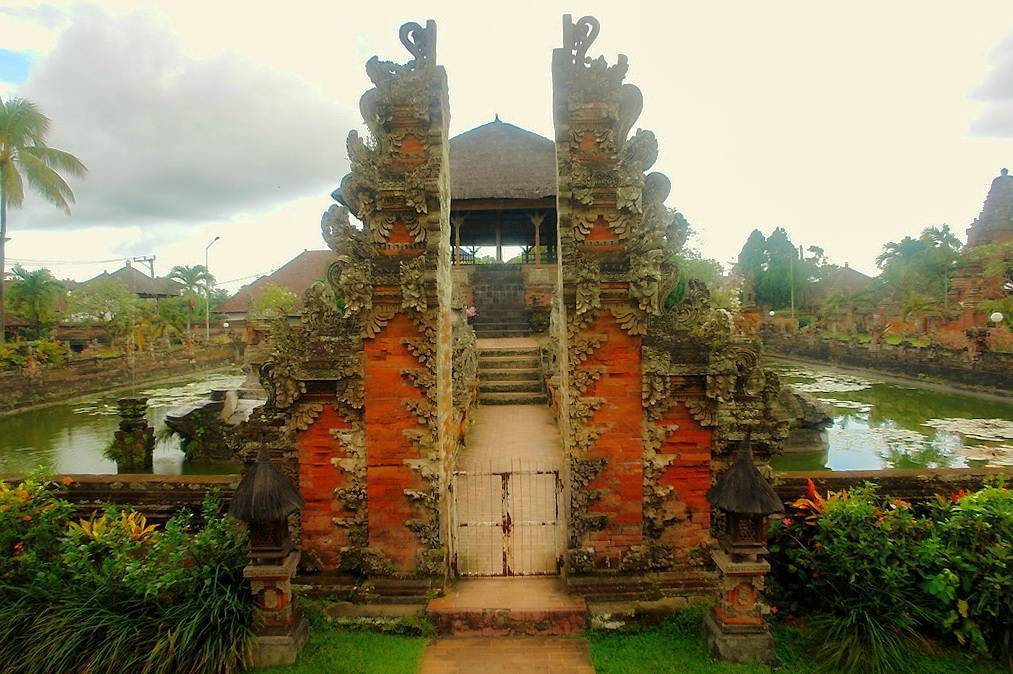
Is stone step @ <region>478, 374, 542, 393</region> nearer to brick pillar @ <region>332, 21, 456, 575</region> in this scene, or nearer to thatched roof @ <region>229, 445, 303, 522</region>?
brick pillar @ <region>332, 21, 456, 575</region>

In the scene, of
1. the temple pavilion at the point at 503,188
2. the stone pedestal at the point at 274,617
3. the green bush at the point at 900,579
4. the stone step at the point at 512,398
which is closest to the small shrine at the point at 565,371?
the stone pedestal at the point at 274,617

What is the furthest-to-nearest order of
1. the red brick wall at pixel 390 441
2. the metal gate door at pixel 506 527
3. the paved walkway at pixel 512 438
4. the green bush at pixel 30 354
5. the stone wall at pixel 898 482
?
the green bush at pixel 30 354
the paved walkway at pixel 512 438
the stone wall at pixel 898 482
the metal gate door at pixel 506 527
the red brick wall at pixel 390 441

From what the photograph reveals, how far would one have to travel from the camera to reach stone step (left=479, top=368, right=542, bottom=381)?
14.2 metres

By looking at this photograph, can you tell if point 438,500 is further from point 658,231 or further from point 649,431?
point 658,231

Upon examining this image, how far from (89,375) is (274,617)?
81.2 ft

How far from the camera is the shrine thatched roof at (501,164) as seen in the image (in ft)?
72.2

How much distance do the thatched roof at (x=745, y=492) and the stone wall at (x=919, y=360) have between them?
2041 centimetres

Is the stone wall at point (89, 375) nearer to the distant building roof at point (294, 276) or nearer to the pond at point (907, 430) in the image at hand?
the distant building roof at point (294, 276)

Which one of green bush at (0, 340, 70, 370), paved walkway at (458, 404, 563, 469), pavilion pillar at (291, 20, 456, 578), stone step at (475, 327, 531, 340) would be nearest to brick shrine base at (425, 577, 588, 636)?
pavilion pillar at (291, 20, 456, 578)

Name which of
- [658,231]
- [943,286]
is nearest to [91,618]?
[658,231]

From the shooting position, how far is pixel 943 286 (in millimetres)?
32250

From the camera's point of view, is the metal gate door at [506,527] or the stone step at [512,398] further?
the stone step at [512,398]

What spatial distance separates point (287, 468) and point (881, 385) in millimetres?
24466

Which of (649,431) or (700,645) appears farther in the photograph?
(649,431)
